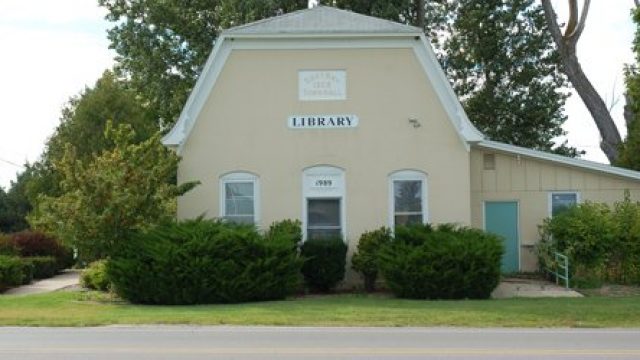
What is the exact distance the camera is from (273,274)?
19094 mm

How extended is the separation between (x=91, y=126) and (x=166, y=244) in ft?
58.7

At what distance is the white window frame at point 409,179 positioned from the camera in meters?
22.2

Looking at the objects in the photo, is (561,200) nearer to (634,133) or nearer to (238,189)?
(634,133)

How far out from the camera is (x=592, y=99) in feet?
116

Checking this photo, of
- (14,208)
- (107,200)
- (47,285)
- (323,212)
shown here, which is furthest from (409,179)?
(14,208)

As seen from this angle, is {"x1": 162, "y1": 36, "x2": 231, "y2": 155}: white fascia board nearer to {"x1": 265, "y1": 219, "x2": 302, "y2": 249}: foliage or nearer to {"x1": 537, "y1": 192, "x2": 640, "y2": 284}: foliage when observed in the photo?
{"x1": 265, "y1": 219, "x2": 302, "y2": 249}: foliage

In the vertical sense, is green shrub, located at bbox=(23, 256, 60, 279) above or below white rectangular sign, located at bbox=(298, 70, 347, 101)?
below

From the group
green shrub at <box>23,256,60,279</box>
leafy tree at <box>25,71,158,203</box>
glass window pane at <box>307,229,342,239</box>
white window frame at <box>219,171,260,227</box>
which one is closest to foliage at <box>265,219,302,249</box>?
glass window pane at <box>307,229,342,239</box>

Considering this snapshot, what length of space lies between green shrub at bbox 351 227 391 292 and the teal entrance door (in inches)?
174

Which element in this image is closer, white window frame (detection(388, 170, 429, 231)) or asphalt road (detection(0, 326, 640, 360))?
asphalt road (detection(0, 326, 640, 360))

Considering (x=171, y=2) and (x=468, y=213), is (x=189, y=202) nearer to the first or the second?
(x=468, y=213)

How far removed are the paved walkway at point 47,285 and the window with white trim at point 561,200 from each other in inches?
579

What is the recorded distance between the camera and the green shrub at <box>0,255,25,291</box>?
2366 centimetres

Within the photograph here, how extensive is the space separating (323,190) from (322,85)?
111 inches
